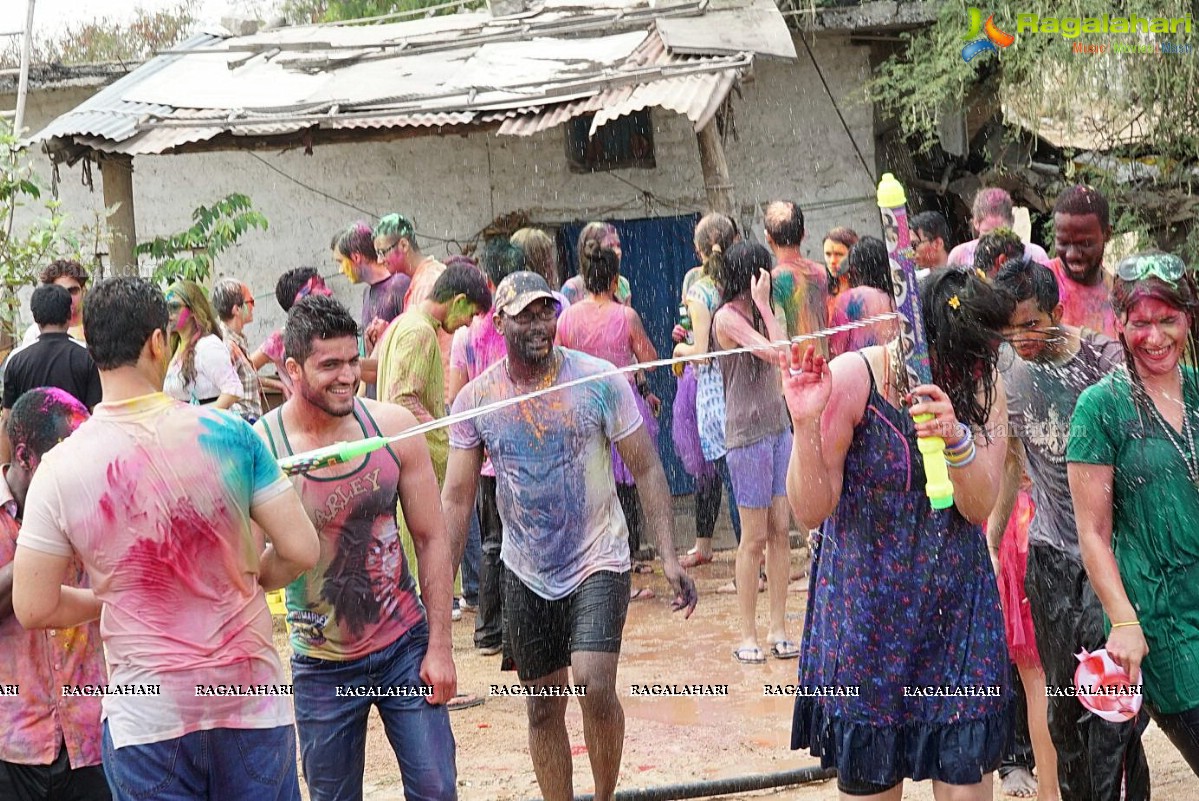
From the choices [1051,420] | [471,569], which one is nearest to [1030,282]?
[1051,420]

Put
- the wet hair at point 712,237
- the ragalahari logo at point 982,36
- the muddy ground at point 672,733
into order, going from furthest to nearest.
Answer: the ragalahari logo at point 982,36
the wet hair at point 712,237
the muddy ground at point 672,733

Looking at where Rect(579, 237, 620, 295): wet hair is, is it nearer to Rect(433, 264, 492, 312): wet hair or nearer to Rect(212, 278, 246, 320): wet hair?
Rect(433, 264, 492, 312): wet hair

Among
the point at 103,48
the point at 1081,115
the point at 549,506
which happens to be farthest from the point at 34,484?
the point at 103,48

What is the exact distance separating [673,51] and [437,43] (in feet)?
9.88

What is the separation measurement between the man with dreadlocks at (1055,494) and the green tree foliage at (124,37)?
15638 mm

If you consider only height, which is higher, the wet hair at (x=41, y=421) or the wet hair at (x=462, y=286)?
the wet hair at (x=41, y=421)

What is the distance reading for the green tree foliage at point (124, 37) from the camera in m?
19.8

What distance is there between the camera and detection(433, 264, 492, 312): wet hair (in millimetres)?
8023

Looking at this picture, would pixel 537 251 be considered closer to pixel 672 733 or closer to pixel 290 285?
pixel 290 285

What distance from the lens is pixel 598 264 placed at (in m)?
9.20

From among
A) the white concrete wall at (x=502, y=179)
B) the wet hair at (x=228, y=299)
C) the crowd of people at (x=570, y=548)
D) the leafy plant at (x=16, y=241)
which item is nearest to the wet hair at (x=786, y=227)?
the crowd of people at (x=570, y=548)

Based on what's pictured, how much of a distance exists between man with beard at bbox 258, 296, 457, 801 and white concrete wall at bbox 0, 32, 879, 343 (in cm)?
972

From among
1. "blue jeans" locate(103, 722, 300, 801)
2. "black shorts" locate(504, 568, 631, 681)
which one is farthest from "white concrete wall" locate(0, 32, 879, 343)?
"blue jeans" locate(103, 722, 300, 801)

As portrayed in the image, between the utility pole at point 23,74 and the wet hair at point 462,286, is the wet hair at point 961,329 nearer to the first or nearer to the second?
the wet hair at point 462,286
